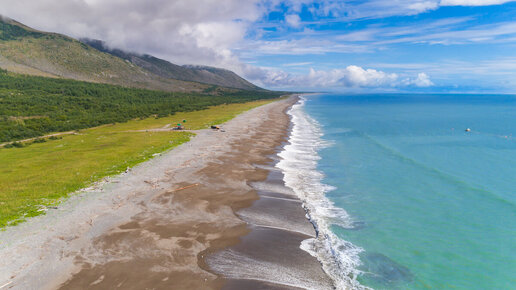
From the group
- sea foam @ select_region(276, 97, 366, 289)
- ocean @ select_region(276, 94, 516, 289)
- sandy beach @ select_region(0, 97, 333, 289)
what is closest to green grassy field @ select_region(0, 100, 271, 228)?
sandy beach @ select_region(0, 97, 333, 289)

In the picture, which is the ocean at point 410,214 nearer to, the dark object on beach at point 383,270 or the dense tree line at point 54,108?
the dark object on beach at point 383,270

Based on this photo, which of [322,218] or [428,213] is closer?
[322,218]

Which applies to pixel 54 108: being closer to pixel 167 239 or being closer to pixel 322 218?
pixel 167 239

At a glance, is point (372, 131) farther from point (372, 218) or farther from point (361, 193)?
point (372, 218)

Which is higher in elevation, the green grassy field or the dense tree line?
the dense tree line

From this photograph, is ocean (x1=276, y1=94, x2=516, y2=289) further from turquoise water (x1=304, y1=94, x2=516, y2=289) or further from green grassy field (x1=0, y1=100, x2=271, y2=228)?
green grassy field (x1=0, y1=100, x2=271, y2=228)

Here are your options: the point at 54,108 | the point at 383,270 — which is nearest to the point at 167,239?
the point at 383,270
